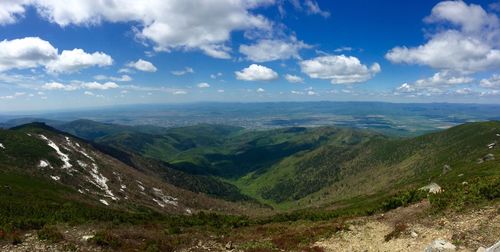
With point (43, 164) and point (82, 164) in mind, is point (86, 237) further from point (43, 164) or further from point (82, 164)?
point (82, 164)

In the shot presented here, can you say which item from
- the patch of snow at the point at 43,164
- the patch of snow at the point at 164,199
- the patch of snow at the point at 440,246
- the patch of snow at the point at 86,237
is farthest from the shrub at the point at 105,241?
the patch of snow at the point at 43,164

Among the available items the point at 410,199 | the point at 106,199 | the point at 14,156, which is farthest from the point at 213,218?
the point at 14,156

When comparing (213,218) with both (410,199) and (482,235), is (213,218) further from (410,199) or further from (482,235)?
(482,235)

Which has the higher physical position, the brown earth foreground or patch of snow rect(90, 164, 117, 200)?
the brown earth foreground

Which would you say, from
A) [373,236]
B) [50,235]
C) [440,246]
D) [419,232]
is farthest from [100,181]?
[440,246]

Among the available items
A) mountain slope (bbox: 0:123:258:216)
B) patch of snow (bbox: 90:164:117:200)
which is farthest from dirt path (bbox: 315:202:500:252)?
patch of snow (bbox: 90:164:117:200)

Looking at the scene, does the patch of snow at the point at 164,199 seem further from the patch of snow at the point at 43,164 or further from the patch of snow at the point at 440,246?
the patch of snow at the point at 440,246

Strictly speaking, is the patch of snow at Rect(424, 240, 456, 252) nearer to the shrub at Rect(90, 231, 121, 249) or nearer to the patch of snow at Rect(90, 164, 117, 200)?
the shrub at Rect(90, 231, 121, 249)
